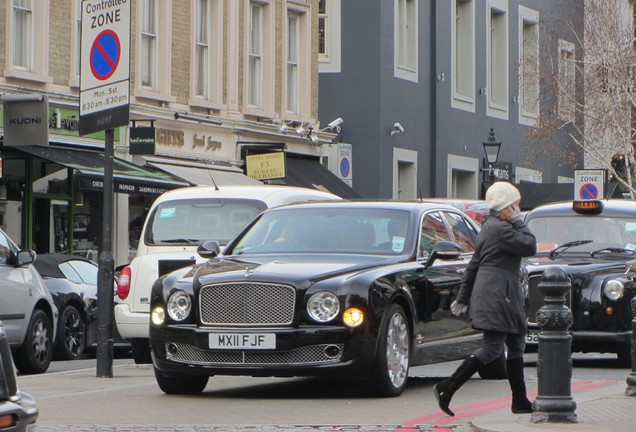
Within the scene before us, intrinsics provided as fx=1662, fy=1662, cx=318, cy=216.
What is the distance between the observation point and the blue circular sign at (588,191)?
1350 inches

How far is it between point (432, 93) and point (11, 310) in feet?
96.2

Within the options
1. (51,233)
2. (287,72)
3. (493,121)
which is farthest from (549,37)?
A: (51,233)

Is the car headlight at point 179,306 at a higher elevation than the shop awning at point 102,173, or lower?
lower

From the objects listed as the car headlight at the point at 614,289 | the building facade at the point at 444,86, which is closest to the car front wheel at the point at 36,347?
the car headlight at the point at 614,289

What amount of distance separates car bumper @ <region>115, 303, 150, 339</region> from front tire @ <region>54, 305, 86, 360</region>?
2774 millimetres

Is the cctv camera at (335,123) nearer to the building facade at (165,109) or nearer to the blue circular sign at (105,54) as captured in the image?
the building facade at (165,109)

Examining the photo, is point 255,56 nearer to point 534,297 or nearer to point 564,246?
point 564,246

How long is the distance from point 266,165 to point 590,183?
22.3 ft

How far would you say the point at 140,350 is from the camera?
18500 millimetres

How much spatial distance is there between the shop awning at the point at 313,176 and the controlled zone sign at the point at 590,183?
580 centimetres

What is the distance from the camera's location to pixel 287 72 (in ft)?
127

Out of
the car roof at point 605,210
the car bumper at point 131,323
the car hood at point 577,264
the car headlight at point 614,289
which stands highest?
the car roof at point 605,210

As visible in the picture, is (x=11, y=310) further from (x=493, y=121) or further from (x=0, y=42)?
(x=493, y=121)

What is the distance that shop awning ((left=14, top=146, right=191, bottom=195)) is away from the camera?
26.8m
